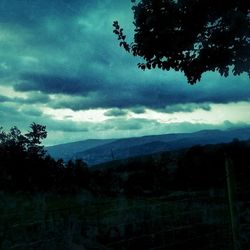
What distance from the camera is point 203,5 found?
14.3 m

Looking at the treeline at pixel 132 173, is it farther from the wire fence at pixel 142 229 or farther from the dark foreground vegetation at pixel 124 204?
the wire fence at pixel 142 229

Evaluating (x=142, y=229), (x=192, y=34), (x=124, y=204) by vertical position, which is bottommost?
(x=142, y=229)

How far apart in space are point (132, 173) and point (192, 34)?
5.61 m

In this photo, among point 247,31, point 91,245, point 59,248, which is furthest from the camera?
point 247,31

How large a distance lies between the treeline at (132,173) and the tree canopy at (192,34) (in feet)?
10.1

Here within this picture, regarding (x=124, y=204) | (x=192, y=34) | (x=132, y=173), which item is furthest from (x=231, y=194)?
(x=192, y=34)

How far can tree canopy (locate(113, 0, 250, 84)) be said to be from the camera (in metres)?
14.3

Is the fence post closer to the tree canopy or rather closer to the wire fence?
the wire fence

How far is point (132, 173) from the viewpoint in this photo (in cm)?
1230

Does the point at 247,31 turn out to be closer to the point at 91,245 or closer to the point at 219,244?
the point at 219,244

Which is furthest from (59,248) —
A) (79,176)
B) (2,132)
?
(2,132)

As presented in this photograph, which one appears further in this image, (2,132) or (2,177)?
(2,132)

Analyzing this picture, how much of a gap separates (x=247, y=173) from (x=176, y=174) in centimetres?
172

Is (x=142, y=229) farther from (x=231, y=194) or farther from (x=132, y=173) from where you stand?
(x=231, y=194)
